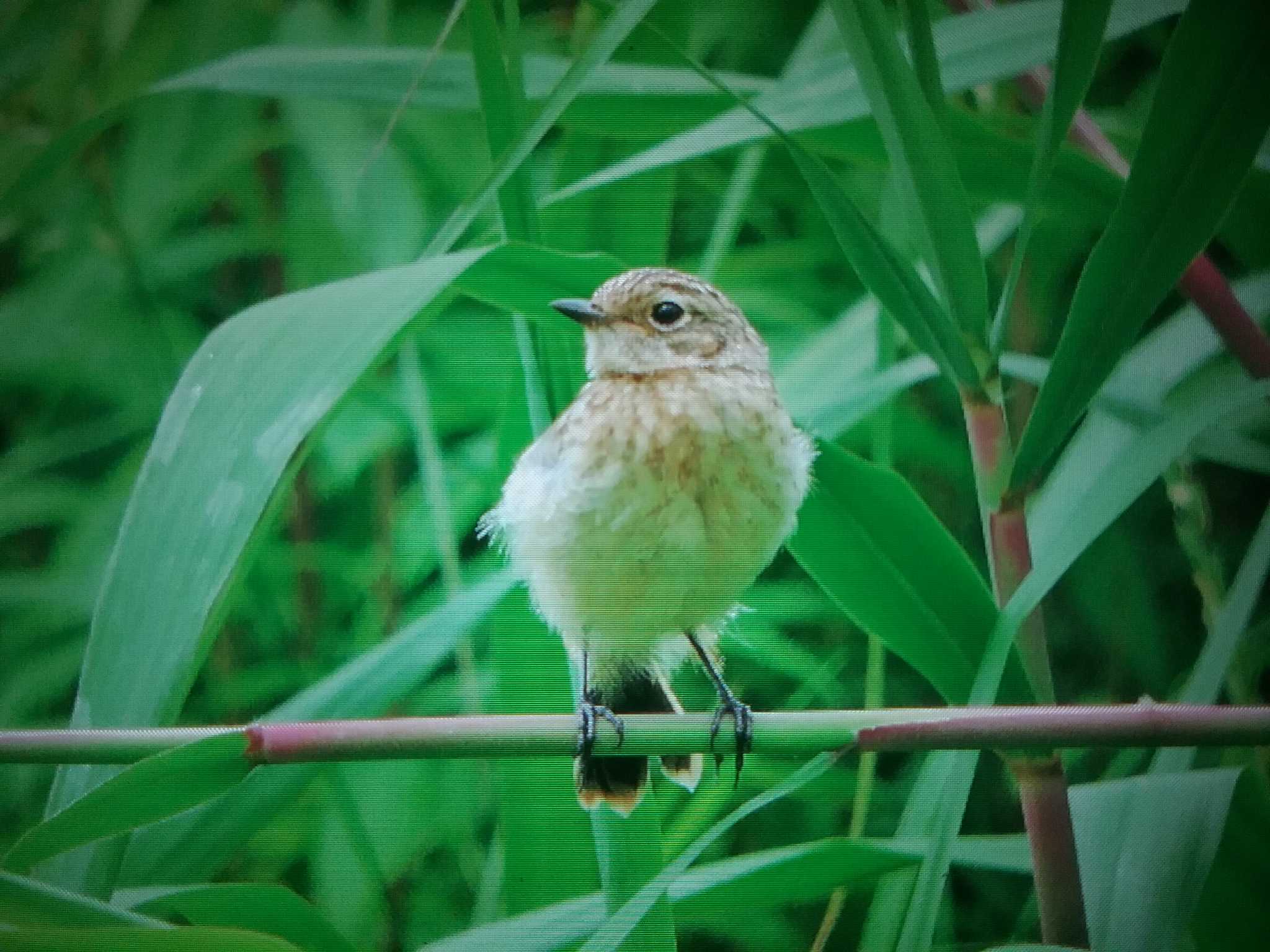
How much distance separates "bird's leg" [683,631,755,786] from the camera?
0.91m

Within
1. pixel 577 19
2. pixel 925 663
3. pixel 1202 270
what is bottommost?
pixel 925 663

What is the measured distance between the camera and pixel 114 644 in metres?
0.87

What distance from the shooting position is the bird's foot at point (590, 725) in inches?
35.4

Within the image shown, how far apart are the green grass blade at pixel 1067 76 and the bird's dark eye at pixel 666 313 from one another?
412 mm

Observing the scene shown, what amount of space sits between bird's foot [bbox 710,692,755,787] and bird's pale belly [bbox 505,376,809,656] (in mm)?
115

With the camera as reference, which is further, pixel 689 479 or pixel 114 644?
pixel 689 479

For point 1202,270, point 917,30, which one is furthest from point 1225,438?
point 917,30

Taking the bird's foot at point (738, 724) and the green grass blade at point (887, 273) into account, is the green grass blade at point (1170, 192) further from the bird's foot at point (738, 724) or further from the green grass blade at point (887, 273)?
the bird's foot at point (738, 724)

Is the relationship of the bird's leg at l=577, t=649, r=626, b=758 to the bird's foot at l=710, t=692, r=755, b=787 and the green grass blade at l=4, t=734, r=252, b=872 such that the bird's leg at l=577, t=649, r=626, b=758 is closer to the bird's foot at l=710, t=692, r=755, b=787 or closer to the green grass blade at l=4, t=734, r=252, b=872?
the bird's foot at l=710, t=692, r=755, b=787

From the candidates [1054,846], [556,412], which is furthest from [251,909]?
[1054,846]

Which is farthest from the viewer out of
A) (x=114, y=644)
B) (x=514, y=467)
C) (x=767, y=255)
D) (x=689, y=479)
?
(x=767, y=255)

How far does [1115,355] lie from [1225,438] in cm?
33

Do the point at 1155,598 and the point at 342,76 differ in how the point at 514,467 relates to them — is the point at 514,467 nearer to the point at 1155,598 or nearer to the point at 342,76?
the point at 342,76

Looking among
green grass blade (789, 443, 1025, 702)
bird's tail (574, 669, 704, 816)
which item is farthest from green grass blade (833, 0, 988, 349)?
bird's tail (574, 669, 704, 816)
